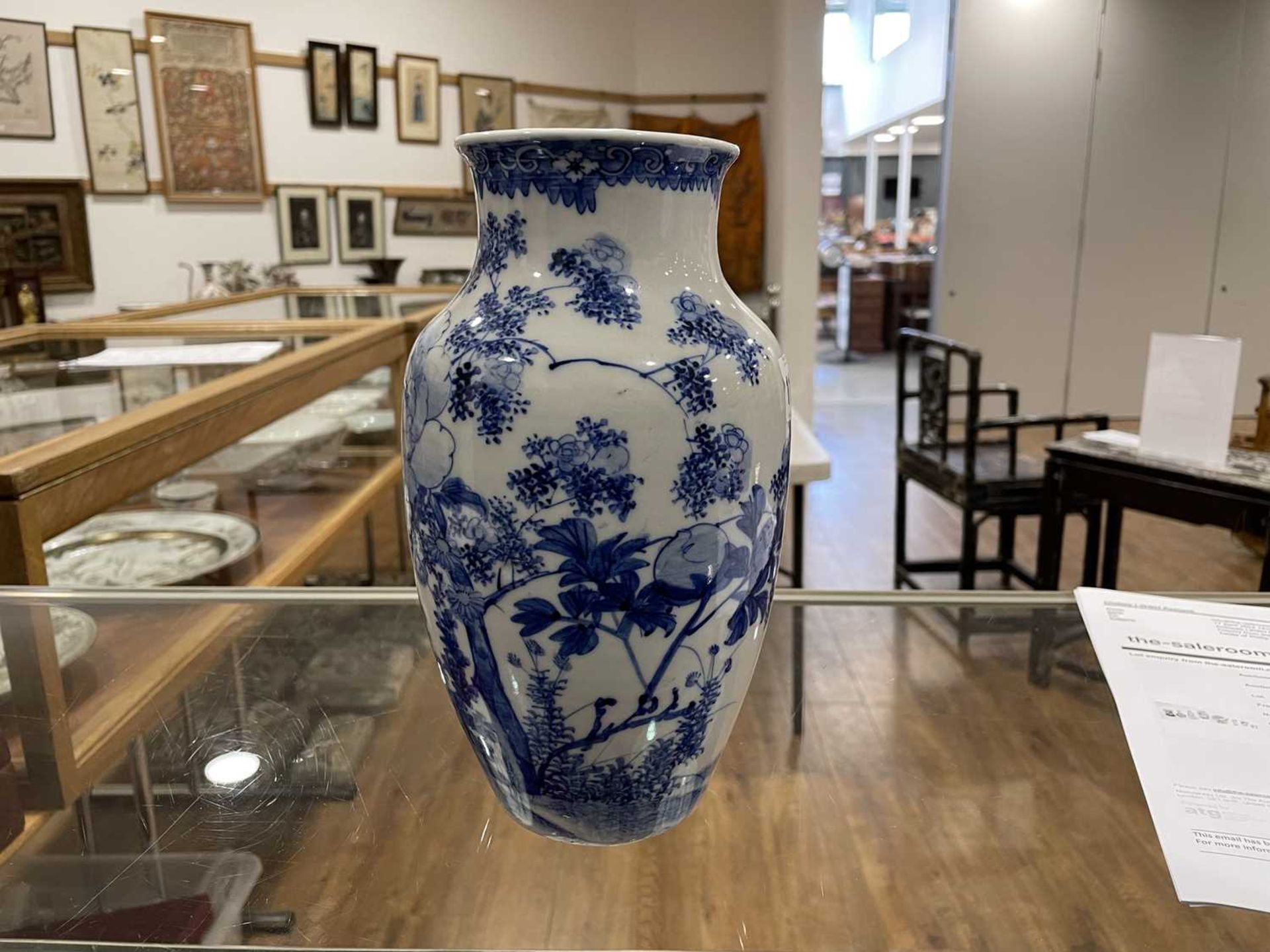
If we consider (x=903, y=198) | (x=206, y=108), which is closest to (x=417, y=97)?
(x=206, y=108)

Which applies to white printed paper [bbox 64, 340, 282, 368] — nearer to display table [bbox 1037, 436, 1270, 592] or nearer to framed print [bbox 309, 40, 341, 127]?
display table [bbox 1037, 436, 1270, 592]

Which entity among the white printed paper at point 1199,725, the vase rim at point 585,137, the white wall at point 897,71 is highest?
the white wall at point 897,71

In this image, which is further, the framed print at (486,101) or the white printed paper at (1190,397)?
the framed print at (486,101)

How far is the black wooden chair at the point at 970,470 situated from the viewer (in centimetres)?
277

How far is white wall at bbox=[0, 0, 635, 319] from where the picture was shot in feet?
14.9

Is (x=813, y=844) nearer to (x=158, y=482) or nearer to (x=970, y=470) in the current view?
(x=158, y=482)

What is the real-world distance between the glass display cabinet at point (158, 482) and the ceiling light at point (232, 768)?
0.10 m

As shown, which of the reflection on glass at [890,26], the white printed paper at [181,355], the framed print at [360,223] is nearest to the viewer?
the white printed paper at [181,355]

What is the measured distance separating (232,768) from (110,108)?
187 inches

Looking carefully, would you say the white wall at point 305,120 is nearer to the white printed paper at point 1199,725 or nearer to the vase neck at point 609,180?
the vase neck at point 609,180

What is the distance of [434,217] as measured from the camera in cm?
580

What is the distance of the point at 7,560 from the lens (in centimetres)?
88

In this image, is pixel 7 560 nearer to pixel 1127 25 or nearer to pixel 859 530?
pixel 859 530

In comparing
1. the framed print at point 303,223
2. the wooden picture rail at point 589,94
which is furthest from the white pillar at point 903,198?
the framed print at point 303,223
